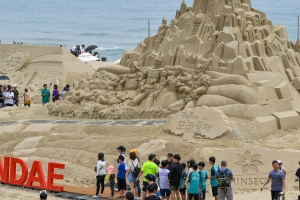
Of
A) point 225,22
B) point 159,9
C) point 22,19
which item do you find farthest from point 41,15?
point 225,22

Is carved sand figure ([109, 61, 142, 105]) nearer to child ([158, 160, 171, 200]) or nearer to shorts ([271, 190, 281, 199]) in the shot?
child ([158, 160, 171, 200])

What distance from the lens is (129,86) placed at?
80.0ft

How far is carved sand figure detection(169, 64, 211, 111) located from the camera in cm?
2216

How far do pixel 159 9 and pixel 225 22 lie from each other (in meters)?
74.1

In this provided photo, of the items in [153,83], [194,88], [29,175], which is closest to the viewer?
[29,175]

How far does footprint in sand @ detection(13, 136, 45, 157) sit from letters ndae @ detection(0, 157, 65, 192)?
2.04 metres

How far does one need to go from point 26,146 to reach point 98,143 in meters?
2.04

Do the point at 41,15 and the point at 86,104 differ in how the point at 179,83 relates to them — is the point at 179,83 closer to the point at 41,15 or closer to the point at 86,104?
the point at 86,104

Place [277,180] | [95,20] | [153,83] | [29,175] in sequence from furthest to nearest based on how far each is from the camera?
1. [95,20]
2. [153,83]
3. [29,175]
4. [277,180]

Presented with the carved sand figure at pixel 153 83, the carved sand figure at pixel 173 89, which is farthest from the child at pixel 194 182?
the carved sand figure at pixel 153 83

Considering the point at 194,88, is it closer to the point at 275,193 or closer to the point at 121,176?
the point at 121,176

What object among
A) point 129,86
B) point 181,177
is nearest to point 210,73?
point 129,86

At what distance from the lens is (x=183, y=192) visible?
16.0m

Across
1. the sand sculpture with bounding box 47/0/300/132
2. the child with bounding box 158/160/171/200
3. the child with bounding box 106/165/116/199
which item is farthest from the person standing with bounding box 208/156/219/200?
the sand sculpture with bounding box 47/0/300/132
